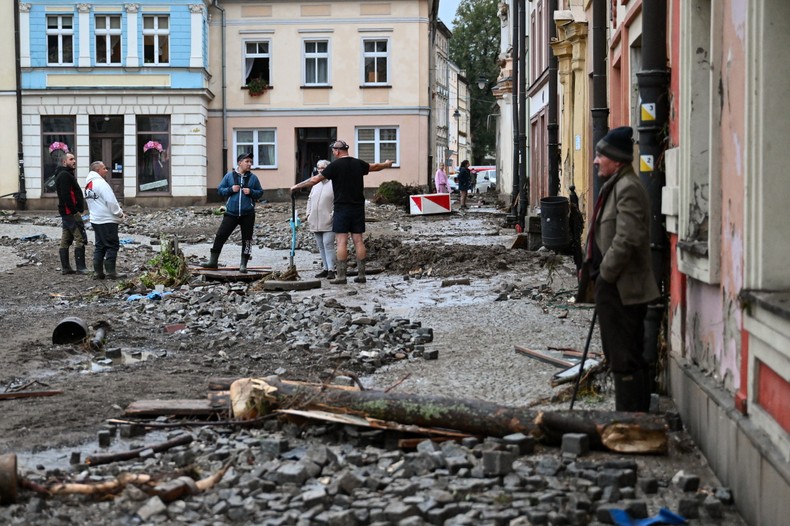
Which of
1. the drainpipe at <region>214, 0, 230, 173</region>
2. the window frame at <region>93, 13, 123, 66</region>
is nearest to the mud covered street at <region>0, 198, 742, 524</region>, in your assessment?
the window frame at <region>93, 13, 123, 66</region>

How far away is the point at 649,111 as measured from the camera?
8125 mm

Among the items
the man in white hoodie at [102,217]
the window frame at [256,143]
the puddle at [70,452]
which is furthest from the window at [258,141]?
the puddle at [70,452]

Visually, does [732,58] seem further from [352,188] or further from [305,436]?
[352,188]

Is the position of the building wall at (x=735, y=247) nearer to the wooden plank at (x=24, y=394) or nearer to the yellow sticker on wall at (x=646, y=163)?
the yellow sticker on wall at (x=646, y=163)

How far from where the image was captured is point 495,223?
32.2 meters

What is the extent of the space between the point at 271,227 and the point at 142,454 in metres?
24.5

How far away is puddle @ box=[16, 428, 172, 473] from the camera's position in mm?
6234

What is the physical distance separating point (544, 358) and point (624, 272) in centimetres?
258

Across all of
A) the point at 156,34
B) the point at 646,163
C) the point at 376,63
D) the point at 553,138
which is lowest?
the point at 646,163

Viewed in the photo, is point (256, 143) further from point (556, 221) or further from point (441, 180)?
point (556, 221)

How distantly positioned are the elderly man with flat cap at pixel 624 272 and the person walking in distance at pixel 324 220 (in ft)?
31.6

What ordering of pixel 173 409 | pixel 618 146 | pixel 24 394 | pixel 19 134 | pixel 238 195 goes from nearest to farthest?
pixel 618 146 → pixel 173 409 → pixel 24 394 → pixel 238 195 → pixel 19 134

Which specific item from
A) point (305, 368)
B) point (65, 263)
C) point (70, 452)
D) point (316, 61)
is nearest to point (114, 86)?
point (316, 61)

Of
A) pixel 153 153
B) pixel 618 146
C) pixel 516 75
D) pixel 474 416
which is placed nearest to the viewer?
pixel 474 416
